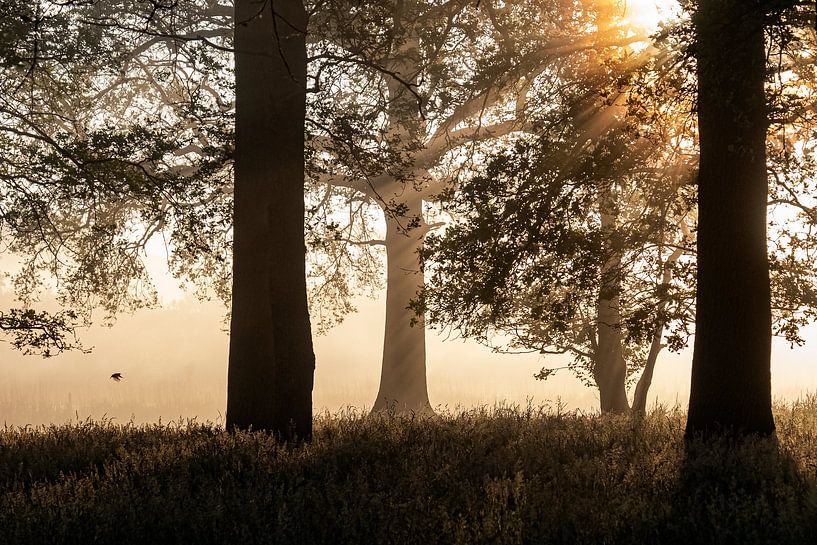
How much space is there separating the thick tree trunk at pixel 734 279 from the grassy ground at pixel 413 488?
0.59 m

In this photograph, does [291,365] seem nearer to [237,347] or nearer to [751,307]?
[237,347]

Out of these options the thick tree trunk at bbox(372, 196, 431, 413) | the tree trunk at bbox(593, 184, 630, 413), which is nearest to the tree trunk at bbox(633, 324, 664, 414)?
the tree trunk at bbox(593, 184, 630, 413)

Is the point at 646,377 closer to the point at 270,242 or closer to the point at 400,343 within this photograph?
the point at 400,343

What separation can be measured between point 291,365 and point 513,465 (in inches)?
137

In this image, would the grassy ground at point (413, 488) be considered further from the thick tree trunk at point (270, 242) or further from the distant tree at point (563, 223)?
the distant tree at point (563, 223)

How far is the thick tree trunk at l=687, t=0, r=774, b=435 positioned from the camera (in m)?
9.71

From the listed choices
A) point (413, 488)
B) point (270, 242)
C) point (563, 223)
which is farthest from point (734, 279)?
point (270, 242)

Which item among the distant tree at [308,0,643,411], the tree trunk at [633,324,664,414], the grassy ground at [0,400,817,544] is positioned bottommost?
the grassy ground at [0,400,817,544]

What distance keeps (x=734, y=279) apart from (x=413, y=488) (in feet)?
17.7

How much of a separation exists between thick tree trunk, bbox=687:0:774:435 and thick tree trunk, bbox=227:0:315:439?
503cm

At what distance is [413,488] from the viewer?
651 cm

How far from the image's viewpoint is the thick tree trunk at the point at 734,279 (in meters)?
9.71

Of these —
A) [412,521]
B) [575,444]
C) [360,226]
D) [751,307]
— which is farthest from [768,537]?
[360,226]

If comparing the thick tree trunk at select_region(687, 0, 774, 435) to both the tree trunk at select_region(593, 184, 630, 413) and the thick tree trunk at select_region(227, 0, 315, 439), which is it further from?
the tree trunk at select_region(593, 184, 630, 413)
